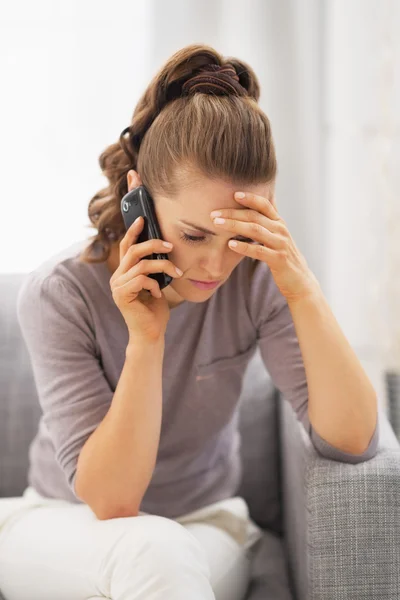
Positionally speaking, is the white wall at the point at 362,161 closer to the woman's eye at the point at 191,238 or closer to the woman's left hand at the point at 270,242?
the woman's left hand at the point at 270,242

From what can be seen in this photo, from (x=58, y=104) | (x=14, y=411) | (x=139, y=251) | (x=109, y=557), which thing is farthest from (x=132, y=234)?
(x=58, y=104)

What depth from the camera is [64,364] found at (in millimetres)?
1099

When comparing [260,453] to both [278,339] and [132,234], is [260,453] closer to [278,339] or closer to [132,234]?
[278,339]

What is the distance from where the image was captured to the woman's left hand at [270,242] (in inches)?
38.6

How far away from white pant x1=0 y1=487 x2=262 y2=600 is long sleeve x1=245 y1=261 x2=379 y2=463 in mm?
260

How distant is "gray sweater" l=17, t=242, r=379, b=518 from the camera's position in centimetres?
110

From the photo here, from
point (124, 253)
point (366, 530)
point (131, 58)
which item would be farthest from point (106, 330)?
point (131, 58)

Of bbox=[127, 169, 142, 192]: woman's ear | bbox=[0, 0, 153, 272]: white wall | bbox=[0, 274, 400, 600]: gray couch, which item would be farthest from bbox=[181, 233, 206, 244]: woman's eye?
bbox=[0, 0, 153, 272]: white wall

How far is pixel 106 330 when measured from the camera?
1.17 meters

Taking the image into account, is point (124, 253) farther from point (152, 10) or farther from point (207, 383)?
point (152, 10)

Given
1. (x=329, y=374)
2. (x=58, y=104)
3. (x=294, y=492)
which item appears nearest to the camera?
(x=329, y=374)

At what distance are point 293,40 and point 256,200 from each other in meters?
0.86

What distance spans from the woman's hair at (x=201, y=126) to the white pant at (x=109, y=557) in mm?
467

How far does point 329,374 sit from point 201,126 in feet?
1.35
